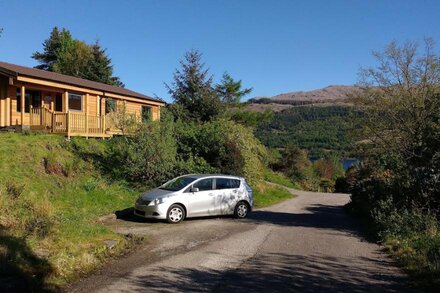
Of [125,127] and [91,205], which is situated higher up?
[125,127]

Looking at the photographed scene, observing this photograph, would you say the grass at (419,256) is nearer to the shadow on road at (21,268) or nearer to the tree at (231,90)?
the shadow on road at (21,268)

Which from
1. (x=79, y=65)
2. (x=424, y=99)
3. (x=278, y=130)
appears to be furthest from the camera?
(x=278, y=130)

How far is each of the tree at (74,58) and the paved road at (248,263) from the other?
41159 mm

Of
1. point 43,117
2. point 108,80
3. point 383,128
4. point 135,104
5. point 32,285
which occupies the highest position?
point 108,80

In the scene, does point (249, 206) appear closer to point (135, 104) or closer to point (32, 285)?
point (32, 285)

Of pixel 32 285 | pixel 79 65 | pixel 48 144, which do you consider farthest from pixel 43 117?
pixel 79 65

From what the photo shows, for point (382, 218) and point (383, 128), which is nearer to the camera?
point (382, 218)

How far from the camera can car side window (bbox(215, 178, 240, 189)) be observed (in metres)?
15.1

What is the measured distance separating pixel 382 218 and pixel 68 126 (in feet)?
49.4

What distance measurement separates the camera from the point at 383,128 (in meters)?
15.4

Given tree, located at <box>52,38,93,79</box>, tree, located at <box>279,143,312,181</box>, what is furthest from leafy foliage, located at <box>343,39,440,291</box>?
tree, located at <box>52,38,93,79</box>

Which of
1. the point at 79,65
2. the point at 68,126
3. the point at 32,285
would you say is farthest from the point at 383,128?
the point at 79,65

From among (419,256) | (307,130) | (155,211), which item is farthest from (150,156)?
(307,130)

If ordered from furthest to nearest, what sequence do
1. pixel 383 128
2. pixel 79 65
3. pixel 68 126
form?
1. pixel 79 65
2. pixel 68 126
3. pixel 383 128
